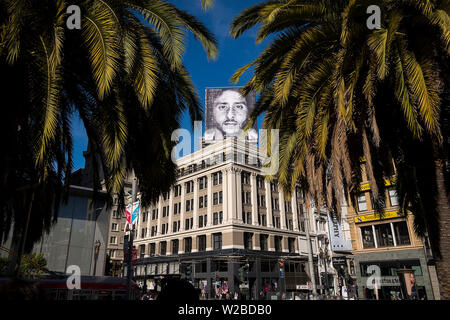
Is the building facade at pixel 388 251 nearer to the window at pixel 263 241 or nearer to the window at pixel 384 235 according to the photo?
the window at pixel 384 235

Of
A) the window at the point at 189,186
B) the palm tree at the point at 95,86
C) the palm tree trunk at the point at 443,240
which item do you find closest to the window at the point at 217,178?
the window at the point at 189,186

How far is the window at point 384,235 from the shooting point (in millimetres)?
32031

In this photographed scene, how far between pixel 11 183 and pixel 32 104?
412 centimetres

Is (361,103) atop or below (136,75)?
below

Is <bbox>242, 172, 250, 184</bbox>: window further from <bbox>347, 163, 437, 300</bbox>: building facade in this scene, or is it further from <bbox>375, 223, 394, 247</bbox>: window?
<bbox>375, 223, 394, 247</bbox>: window

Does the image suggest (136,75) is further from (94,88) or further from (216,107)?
(216,107)

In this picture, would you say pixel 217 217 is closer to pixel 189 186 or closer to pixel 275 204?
pixel 189 186

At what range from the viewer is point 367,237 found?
33.7m

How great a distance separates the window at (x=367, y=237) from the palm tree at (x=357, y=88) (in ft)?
88.1

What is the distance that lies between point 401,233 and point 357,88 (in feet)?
95.2

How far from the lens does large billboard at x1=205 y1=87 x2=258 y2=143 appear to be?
60781 mm

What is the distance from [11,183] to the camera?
380 inches
